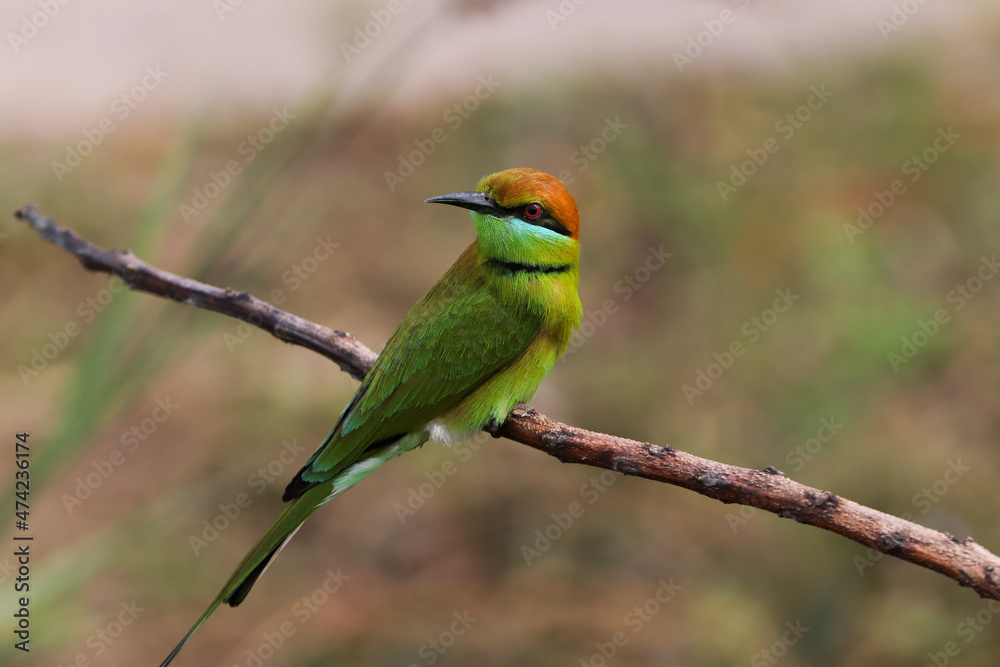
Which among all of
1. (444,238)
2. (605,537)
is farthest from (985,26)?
(605,537)

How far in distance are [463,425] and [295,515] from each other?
53 centimetres

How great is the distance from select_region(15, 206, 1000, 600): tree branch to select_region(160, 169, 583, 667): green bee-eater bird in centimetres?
13

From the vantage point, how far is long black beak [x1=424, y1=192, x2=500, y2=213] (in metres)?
2.30

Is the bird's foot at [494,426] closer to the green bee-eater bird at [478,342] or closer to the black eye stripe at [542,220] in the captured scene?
the green bee-eater bird at [478,342]

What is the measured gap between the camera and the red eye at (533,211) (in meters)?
2.38

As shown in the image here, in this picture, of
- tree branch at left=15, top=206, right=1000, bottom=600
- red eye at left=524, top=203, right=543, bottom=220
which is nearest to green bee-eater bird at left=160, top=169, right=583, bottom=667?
red eye at left=524, top=203, right=543, bottom=220

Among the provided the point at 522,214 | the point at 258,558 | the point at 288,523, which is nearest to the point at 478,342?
the point at 522,214

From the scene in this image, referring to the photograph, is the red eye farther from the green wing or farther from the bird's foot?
the bird's foot

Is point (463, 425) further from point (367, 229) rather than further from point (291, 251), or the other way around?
point (367, 229)

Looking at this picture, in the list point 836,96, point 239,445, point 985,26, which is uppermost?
point 985,26

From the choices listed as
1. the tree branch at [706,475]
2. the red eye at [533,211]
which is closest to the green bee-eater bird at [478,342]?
the red eye at [533,211]

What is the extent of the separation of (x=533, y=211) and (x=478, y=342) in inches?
15.2

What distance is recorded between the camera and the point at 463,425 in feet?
8.11

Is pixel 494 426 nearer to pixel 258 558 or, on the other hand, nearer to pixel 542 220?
pixel 542 220
